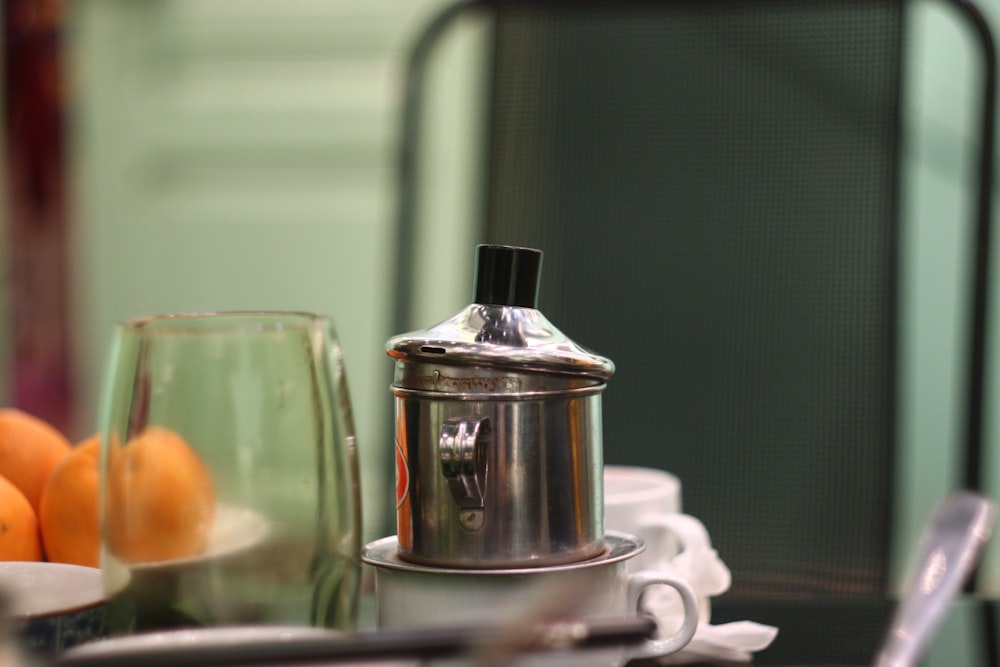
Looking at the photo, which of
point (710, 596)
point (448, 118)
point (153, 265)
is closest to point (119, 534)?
point (710, 596)

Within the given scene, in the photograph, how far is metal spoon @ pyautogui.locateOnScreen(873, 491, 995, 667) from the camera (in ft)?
1.00

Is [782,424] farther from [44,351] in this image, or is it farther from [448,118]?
[44,351]

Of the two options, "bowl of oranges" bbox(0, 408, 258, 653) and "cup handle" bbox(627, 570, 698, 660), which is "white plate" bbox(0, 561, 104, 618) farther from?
"cup handle" bbox(627, 570, 698, 660)

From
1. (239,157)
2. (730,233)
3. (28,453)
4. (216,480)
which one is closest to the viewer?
(216,480)

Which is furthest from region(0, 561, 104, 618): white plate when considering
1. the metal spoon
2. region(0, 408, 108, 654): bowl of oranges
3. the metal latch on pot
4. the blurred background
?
the blurred background

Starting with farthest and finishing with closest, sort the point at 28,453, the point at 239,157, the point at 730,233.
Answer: the point at 239,157 < the point at 730,233 < the point at 28,453

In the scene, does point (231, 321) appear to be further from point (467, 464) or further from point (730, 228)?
point (730, 228)

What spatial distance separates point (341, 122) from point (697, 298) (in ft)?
4.36

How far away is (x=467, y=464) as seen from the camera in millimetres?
298

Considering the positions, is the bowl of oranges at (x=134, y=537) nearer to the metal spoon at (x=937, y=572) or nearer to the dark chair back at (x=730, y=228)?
the metal spoon at (x=937, y=572)

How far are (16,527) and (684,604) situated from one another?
0.21 meters

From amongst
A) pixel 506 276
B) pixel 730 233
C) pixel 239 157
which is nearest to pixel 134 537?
pixel 506 276

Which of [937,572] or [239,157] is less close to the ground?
[239,157]

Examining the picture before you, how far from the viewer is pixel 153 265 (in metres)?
2.07
